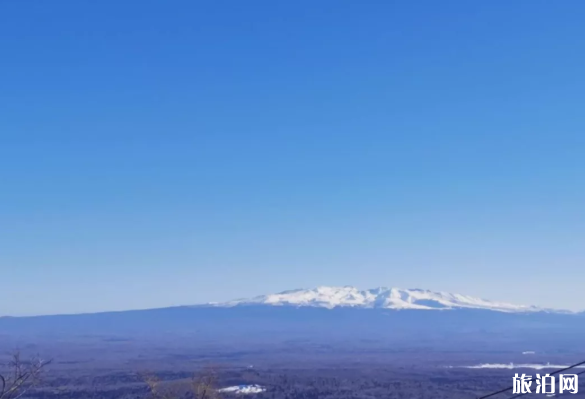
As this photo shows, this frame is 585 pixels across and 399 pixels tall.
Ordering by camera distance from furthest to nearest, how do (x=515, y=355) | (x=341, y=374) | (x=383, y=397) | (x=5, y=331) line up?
(x=5, y=331), (x=515, y=355), (x=341, y=374), (x=383, y=397)

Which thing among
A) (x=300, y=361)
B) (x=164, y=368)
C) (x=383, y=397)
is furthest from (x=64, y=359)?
(x=383, y=397)

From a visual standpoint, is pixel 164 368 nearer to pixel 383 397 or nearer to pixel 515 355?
pixel 383 397

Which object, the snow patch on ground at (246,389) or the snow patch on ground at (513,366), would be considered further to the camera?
the snow patch on ground at (513,366)

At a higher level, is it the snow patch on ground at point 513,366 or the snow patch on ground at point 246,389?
the snow patch on ground at point 513,366

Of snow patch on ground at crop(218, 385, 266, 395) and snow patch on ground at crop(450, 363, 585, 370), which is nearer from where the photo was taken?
snow patch on ground at crop(218, 385, 266, 395)

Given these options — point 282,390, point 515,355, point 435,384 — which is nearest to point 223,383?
point 282,390

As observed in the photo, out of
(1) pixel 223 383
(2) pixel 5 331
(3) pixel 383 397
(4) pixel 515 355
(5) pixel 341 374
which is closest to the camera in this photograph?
(3) pixel 383 397

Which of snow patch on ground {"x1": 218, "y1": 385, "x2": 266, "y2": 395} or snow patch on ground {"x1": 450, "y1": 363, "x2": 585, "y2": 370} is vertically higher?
snow patch on ground {"x1": 450, "y1": 363, "x2": 585, "y2": 370}

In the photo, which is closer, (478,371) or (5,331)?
(478,371)

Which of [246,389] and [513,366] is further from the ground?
[513,366]

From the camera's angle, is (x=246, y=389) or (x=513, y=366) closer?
(x=246, y=389)
